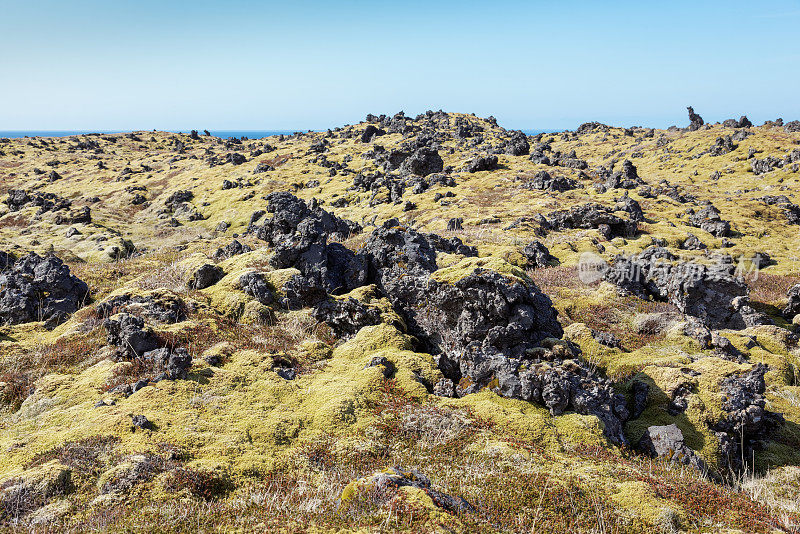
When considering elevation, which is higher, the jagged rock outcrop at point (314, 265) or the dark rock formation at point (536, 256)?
the jagged rock outcrop at point (314, 265)

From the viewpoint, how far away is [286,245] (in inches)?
939

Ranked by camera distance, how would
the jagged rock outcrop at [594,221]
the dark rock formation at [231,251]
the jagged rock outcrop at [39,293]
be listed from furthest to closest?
the jagged rock outcrop at [594,221]
the dark rock formation at [231,251]
the jagged rock outcrop at [39,293]

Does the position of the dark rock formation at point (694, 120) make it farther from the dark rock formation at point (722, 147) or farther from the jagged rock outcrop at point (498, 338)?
the jagged rock outcrop at point (498, 338)

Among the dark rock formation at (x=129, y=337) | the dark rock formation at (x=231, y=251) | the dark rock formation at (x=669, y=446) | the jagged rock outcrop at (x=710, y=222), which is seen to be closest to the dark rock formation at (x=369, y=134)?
the jagged rock outcrop at (x=710, y=222)

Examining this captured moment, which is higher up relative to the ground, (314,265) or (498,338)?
(314,265)

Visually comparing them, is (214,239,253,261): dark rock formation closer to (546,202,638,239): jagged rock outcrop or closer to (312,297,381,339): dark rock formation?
(312,297,381,339): dark rock formation

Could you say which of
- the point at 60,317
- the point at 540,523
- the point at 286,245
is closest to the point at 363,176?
the point at 286,245

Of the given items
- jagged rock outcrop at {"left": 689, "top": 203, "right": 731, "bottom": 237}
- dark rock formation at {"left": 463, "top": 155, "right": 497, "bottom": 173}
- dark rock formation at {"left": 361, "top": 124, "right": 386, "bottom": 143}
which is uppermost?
dark rock formation at {"left": 361, "top": 124, "right": 386, "bottom": 143}

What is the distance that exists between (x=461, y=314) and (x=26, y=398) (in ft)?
52.5

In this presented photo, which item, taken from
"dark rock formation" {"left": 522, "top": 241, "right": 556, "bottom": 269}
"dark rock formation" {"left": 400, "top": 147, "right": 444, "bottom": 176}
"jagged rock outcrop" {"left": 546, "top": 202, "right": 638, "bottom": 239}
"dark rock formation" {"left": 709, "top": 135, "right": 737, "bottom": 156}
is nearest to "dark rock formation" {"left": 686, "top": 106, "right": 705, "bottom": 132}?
"dark rock formation" {"left": 709, "top": 135, "right": 737, "bottom": 156}

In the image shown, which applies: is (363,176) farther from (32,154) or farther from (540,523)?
(32,154)

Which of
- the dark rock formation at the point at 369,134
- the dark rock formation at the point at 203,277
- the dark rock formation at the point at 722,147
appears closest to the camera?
the dark rock formation at the point at 203,277

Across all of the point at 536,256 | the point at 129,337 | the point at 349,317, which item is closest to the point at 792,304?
the point at 536,256

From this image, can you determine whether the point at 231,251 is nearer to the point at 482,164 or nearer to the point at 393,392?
the point at 393,392
